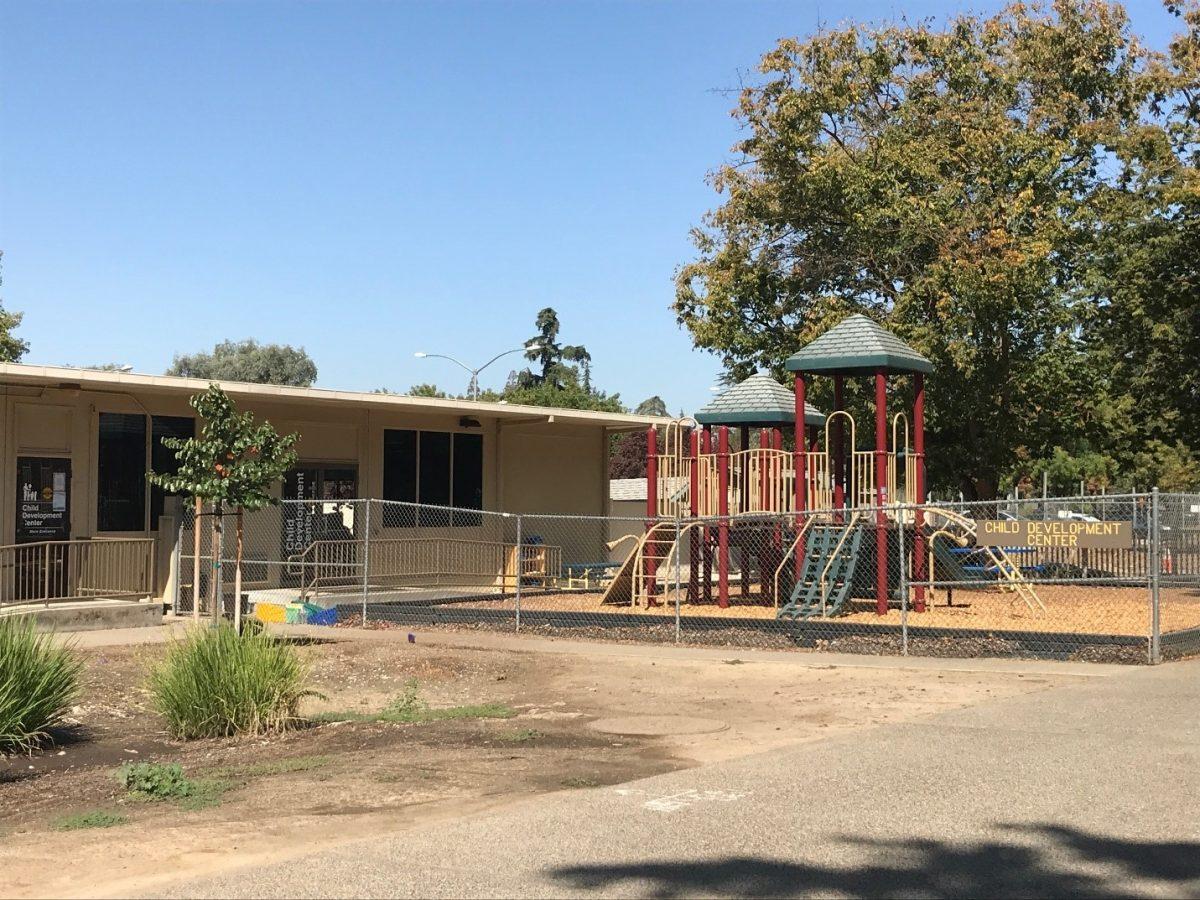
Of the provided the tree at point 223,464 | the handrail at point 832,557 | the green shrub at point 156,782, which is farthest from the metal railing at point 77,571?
the green shrub at point 156,782

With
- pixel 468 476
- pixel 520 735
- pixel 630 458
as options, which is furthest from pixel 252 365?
pixel 520 735

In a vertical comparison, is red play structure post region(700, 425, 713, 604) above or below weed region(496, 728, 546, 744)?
above

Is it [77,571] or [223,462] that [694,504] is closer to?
[223,462]

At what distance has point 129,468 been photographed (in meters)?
22.0

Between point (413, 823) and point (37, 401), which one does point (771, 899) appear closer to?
point (413, 823)

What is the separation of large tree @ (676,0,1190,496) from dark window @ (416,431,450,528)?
21.8 feet

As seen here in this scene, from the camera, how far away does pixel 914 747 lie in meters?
9.23

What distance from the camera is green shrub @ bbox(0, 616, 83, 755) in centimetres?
1010

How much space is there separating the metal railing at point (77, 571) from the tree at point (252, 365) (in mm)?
54751

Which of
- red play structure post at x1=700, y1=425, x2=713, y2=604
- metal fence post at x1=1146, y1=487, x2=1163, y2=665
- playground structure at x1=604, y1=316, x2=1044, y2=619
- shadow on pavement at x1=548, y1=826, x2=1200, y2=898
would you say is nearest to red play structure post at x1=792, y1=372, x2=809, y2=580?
playground structure at x1=604, y1=316, x2=1044, y2=619

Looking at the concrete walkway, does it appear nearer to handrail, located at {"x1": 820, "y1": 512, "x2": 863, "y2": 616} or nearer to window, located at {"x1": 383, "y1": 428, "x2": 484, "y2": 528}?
handrail, located at {"x1": 820, "y1": 512, "x2": 863, "y2": 616}

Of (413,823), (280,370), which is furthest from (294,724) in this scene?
(280,370)

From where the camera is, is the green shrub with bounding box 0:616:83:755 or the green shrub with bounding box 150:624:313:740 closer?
the green shrub with bounding box 0:616:83:755

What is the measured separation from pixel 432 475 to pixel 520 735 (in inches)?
649
